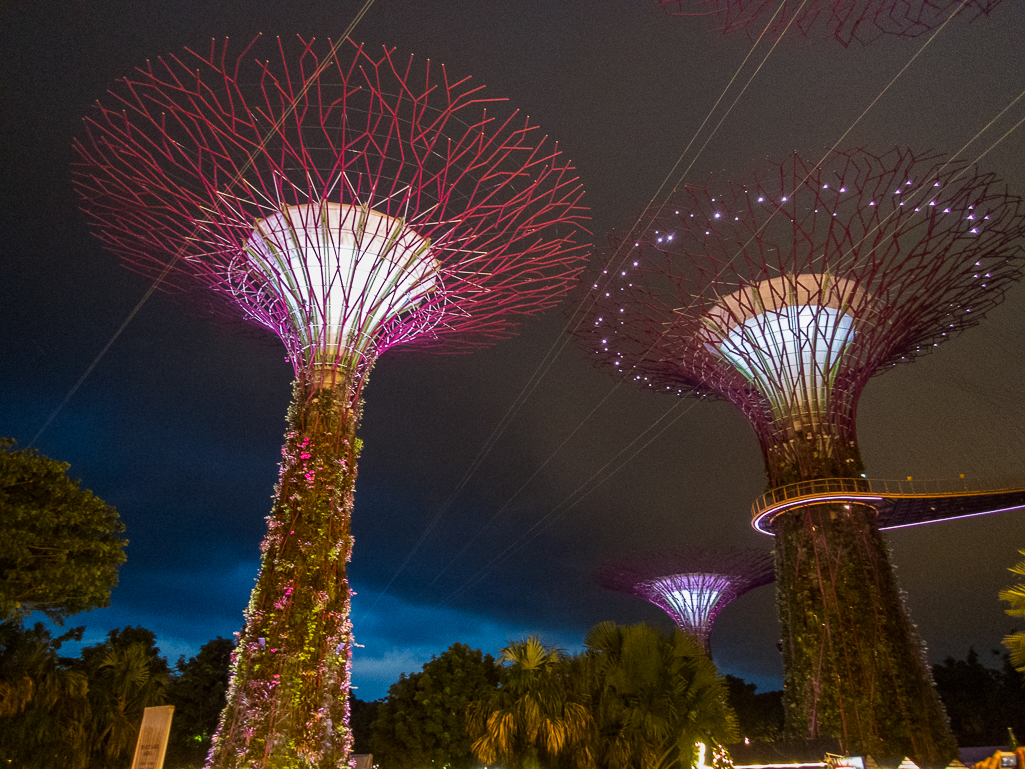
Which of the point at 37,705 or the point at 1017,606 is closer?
the point at 1017,606

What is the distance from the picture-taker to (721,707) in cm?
1341

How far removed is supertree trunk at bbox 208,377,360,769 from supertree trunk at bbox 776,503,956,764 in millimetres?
15222

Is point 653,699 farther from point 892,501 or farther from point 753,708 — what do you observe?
point 753,708

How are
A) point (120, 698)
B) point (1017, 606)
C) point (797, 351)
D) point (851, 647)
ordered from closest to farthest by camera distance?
point (1017, 606)
point (120, 698)
point (851, 647)
point (797, 351)

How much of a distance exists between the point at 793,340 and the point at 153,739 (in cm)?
2197

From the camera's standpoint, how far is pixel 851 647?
23.2m

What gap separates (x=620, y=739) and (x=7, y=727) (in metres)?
13.7

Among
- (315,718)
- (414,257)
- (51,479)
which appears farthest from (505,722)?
(51,479)

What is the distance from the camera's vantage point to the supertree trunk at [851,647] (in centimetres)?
2197

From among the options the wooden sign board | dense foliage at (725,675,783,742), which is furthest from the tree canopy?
dense foliage at (725,675,783,742)

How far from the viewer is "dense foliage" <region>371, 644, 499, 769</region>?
38406mm

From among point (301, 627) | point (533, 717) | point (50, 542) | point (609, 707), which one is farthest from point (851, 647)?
point (50, 542)

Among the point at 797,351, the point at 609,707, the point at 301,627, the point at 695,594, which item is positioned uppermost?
the point at 797,351

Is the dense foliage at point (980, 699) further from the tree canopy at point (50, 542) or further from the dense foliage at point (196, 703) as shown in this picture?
the tree canopy at point (50, 542)
